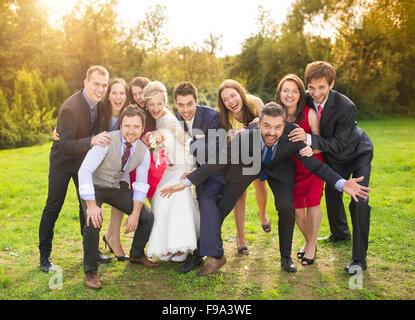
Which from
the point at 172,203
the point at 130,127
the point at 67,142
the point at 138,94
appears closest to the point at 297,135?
the point at 172,203

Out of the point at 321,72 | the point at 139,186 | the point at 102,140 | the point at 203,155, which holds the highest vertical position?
the point at 321,72

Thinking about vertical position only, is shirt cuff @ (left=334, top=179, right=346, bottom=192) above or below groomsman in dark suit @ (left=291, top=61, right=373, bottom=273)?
below

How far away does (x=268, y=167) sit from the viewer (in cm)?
438

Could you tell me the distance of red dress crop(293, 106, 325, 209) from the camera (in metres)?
4.59

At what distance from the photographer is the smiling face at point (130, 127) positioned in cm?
425

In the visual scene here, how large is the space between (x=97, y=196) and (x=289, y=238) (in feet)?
7.52

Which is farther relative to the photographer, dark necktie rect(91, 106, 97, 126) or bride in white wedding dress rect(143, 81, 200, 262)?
dark necktie rect(91, 106, 97, 126)

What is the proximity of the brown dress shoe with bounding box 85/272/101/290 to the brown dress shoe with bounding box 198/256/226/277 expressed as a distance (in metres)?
1.13

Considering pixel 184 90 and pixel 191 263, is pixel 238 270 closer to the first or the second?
pixel 191 263

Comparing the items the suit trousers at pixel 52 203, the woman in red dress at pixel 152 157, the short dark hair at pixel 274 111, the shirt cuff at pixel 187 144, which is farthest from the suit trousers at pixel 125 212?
the short dark hair at pixel 274 111

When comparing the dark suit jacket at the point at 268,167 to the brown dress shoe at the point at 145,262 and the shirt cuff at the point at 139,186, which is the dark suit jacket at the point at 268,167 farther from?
the brown dress shoe at the point at 145,262

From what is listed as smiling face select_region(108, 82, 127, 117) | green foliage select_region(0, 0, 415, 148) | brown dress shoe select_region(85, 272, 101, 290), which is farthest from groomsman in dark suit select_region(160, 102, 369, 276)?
green foliage select_region(0, 0, 415, 148)

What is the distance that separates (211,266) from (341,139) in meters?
2.14

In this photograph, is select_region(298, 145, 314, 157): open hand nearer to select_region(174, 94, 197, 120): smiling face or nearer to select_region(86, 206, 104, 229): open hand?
select_region(174, 94, 197, 120): smiling face
